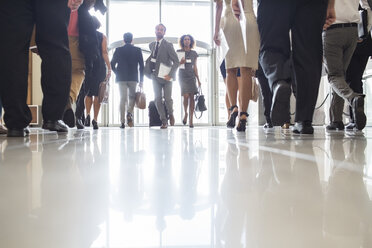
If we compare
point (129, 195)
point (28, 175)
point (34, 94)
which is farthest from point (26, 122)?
point (34, 94)

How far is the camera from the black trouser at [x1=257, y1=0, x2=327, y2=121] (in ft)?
5.48

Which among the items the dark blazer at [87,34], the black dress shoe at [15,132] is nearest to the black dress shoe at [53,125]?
the black dress shoe at [15,132]

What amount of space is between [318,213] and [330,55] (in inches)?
Answer: 90.1

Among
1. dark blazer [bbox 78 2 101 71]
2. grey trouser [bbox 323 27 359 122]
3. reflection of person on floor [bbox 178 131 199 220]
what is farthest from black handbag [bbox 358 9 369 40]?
reflection of person on floor [bbox 178 131 199 220]

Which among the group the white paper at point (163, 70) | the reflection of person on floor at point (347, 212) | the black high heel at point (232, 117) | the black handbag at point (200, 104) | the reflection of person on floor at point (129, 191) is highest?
the white paper at point (163, 70)

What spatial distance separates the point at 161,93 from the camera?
13.5 feet

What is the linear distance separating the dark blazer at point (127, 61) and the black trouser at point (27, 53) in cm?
251

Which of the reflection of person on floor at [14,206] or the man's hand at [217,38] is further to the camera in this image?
the man's hand at [217,38]

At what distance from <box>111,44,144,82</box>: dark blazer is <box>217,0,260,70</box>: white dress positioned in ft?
6.40

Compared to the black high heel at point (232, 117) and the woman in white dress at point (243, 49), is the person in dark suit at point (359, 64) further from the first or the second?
the black high heel at point (232, 117)

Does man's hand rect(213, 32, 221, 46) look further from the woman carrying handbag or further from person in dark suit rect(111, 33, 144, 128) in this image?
the woman carrying handbag

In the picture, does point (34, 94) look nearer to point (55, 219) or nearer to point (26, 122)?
point (26, 122)

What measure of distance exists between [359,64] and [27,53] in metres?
2.46

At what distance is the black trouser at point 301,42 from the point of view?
167 centimetres
